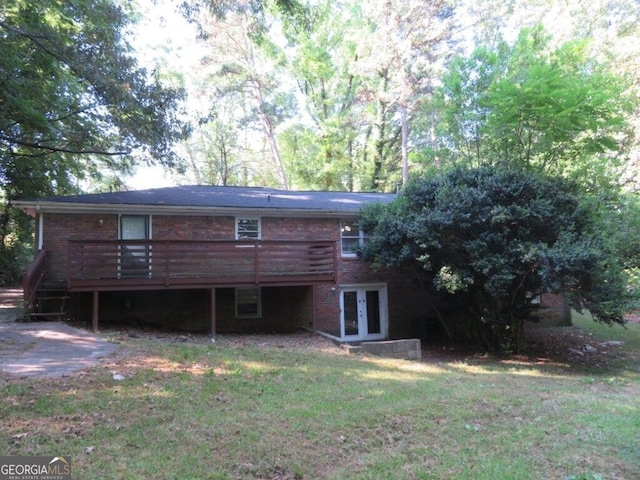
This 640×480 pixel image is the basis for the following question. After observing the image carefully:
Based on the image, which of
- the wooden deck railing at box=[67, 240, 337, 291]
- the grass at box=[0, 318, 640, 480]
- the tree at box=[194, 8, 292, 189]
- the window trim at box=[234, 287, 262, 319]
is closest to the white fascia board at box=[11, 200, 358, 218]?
the wooden deck railing at box=[67, 240, 337, 291]

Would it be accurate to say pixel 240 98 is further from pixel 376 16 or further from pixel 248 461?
pixel 248 461

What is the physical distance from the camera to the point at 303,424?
17.0 ft

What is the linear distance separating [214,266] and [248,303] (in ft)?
7.87

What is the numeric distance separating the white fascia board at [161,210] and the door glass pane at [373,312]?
296 centimetres

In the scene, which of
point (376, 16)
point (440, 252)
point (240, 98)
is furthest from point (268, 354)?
point (240, 98)

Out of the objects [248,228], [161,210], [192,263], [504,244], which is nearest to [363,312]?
[248,228]

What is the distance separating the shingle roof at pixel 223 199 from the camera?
41.1ft

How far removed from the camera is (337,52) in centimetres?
3088

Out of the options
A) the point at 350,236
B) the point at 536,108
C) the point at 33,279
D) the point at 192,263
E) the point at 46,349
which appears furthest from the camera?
the point at 350,236

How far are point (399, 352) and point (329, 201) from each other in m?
6.83

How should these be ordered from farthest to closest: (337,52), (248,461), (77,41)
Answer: (337,52) → (77,41) → (248,461)

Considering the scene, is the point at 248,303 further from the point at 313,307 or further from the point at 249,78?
the point at 249,78

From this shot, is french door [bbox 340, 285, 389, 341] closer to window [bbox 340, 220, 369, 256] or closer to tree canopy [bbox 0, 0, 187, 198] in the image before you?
window [bbox 340, 220, 369, 256]

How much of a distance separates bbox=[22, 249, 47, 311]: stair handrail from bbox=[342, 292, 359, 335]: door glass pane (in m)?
8.94
